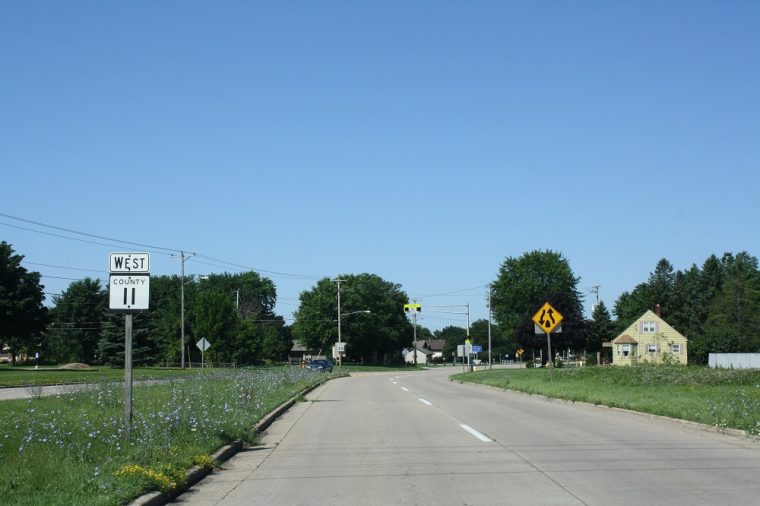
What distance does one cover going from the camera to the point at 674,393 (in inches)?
907

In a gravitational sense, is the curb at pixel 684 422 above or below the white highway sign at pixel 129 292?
below

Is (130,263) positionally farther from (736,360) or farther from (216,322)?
(736,360)

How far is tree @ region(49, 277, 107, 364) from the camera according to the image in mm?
106438

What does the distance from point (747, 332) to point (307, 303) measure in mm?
65767

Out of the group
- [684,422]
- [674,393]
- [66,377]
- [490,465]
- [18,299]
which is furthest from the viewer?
[18,299]

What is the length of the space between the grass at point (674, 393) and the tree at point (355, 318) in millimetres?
82735

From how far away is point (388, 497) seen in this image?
28.8ft

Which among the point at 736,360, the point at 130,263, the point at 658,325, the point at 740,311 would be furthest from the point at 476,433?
the point at 740,311

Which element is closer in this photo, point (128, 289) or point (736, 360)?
point (128, 289)

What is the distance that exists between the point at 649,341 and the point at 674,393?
70001mm

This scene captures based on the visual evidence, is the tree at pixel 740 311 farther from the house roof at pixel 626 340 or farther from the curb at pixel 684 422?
the curb at pixel 684 422

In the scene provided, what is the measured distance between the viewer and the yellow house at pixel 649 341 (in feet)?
285

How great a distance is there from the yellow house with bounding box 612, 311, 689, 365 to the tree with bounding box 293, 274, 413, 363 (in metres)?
42.3

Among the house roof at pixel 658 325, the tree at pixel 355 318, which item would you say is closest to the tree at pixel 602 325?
the house roof at pixel 658 325
